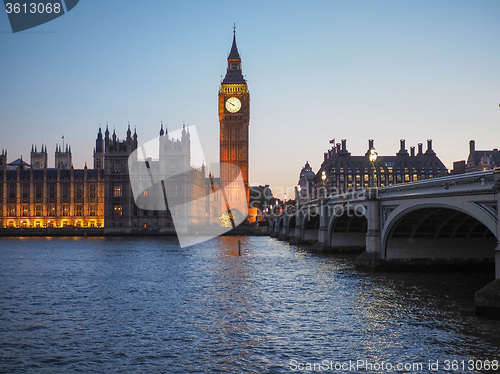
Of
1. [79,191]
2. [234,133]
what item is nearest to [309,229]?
[79,191]

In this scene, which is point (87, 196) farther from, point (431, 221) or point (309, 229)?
point (431, 221)

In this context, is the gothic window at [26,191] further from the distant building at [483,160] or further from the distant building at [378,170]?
the distant building at [483,160]

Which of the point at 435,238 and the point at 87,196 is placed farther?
the point at 87,196

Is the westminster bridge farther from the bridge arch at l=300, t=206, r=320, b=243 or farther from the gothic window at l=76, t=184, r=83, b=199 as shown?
the gothic window at l=76, t=184, r=83, b=199

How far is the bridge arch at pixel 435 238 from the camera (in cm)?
4284

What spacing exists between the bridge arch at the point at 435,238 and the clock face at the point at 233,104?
15249 cm

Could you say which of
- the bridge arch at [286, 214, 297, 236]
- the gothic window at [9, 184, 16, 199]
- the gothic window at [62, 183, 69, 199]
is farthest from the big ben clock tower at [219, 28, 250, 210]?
the gothic window at [9, 184, 16, 199]

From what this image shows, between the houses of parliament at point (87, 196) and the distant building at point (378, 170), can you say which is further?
the distant building at point (378, 170)

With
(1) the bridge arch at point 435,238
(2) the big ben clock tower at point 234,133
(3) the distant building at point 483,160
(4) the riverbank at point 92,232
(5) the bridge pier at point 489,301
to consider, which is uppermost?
(2) the big ben clock tower at point 234,133

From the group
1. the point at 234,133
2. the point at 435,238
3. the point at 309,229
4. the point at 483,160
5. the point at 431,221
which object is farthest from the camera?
the point at 234,133

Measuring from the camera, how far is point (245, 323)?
1029 inches

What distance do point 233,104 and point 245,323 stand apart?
17216 centimetres

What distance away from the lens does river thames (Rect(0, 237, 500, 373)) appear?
19.6 meters

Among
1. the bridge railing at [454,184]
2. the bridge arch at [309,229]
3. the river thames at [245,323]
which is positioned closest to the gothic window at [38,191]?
the bridge arch at [309,229]
